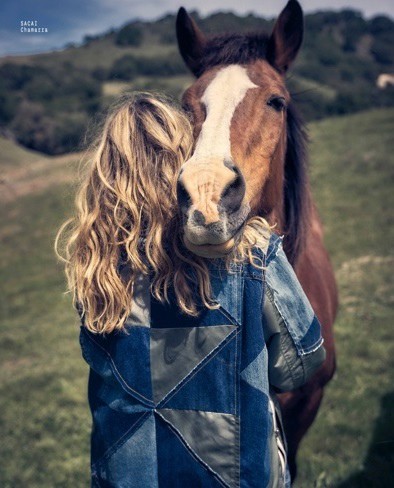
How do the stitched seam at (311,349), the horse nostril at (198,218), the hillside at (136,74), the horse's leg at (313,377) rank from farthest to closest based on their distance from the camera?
the hillside at (136,74) → the horse's leg at (313,377) → the stitched seam at (311,349) → the horse nostril at (198,218)

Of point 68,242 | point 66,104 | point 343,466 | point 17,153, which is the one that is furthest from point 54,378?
point 66,104

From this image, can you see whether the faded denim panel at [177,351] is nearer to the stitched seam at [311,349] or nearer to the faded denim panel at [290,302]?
the faded denim panel at [290,302]

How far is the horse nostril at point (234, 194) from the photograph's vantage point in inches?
57.2

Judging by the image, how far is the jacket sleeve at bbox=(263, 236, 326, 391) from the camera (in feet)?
4.94

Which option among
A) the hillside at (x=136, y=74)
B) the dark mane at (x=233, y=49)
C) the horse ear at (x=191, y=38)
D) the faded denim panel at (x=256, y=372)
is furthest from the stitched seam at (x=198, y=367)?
the hillside at (x=136, y=74)

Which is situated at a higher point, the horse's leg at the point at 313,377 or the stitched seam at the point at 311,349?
the stitched seam at the point at 311,349

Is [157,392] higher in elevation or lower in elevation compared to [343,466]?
higher

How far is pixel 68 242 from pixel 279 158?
111 centimetres

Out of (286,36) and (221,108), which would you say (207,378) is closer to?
(221,108)

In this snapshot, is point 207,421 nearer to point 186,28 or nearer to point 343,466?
point 186,28

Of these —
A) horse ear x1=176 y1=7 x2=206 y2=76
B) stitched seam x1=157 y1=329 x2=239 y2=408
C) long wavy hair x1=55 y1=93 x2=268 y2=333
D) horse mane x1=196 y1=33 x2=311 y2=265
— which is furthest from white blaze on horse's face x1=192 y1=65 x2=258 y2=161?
stitched seam x1=157 y1=329 x2=239 y2=408

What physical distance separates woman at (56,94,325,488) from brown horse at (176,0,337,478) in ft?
0.56

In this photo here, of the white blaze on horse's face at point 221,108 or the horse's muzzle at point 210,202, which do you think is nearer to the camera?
the horse's muzzle at point 210,202

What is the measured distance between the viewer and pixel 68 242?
182cm
